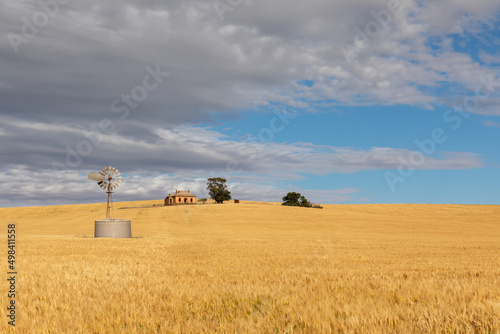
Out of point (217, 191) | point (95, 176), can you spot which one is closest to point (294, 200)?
point (217, 191)

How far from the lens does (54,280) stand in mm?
12938

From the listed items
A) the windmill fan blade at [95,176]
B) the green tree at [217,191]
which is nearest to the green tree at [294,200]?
the green tree at [217,191]

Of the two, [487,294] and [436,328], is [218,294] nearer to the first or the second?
[436,328]

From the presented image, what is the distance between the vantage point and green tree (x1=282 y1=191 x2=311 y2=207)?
12617 cm

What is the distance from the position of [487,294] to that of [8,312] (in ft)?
32.3

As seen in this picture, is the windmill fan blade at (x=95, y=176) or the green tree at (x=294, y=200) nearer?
the windmill fan blade at (x=95, y=176)

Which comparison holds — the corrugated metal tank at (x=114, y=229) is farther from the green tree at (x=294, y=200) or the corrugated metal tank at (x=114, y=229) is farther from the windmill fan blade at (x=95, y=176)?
the green tree at (x=294, y=200)

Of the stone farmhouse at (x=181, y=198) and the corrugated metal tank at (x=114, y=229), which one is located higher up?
the stone farmhouse at (x=181, y=198)

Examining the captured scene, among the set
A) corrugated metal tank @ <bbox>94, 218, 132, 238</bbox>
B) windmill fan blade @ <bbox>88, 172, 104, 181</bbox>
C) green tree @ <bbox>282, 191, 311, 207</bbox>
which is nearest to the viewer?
corrugated metal tank @ <bbox>94, 218, 132, 238</bbox>

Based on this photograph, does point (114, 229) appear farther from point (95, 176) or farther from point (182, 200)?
point (182, 200)

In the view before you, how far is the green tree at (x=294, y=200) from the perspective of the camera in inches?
4967

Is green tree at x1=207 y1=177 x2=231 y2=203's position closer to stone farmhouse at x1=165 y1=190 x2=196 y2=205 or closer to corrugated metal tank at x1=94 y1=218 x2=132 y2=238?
stone farmhouse at x1=165 y1=190 x2=196 y2=205

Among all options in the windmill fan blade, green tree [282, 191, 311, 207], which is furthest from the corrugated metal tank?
green tree [282, 191, 311, 207]

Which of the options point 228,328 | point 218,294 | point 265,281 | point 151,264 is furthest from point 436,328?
point 151,264
